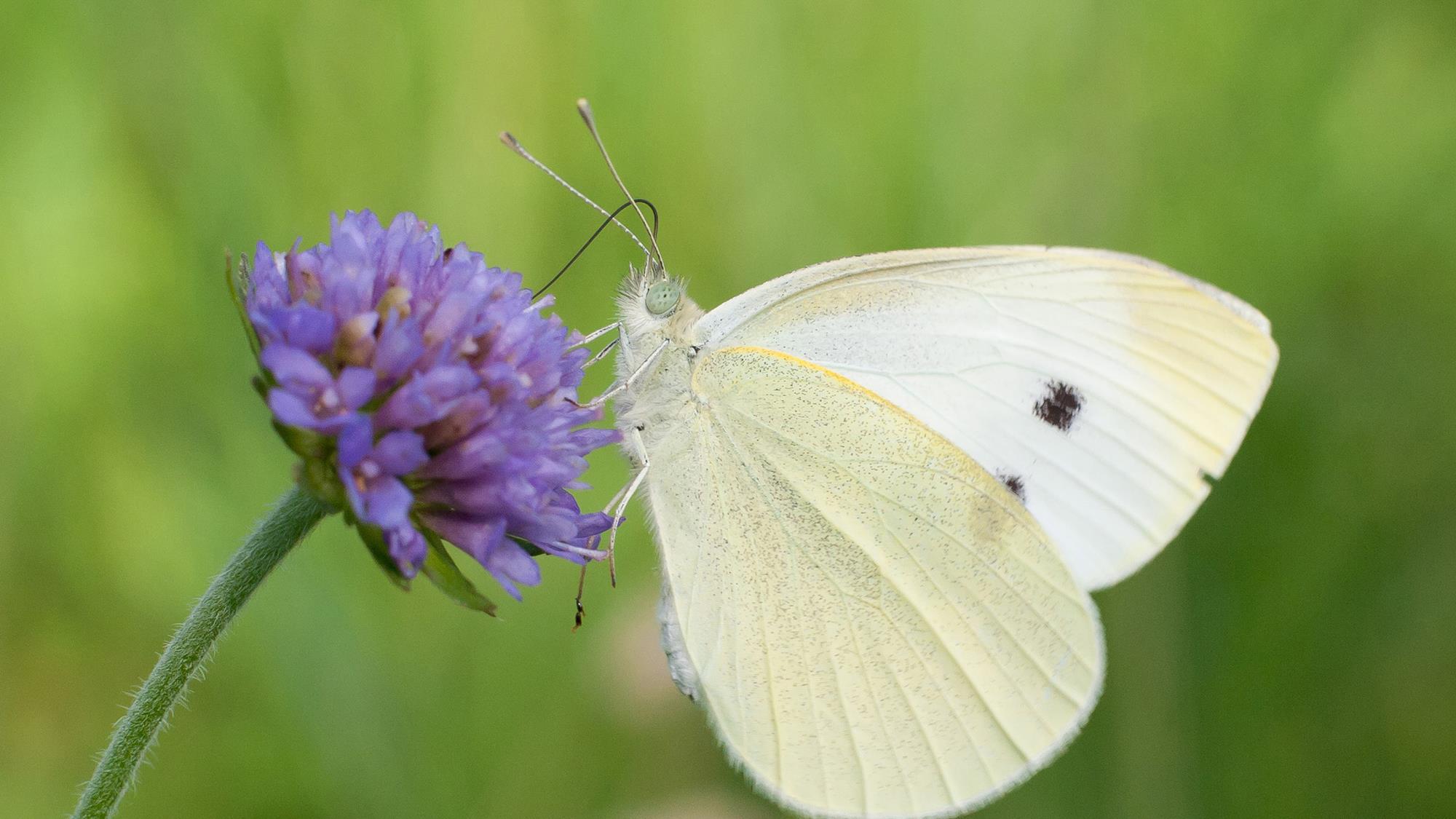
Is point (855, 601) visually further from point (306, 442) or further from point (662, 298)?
point (306, 442)

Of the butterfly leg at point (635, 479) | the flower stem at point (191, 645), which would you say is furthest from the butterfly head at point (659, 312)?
the flower stem at point (191, 645)

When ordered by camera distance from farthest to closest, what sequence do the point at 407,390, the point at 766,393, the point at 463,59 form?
the point at 463,59 < the point at 766,393 < the point at 407,390

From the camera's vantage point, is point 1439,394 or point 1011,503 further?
point 1439,394

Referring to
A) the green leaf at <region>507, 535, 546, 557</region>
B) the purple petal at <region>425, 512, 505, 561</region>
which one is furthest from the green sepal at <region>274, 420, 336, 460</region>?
the green leaf at <region>507, 535, 546, 557</region>

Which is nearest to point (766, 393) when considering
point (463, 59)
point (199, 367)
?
point (199, 367)

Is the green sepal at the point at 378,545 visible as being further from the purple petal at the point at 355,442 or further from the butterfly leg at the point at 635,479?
the butterfly leg at the point at 635,479

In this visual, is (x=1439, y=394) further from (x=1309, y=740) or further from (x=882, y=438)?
(x=882, y=438)
